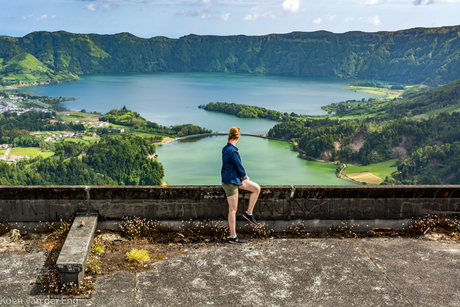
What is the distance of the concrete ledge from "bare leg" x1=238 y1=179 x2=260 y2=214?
2663 millimetres

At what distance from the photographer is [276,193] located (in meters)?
7.67

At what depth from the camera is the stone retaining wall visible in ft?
24.1

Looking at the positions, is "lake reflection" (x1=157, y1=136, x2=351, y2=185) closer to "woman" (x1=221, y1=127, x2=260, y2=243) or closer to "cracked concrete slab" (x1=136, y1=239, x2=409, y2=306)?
"woman" (x1=221, y1=127, x2=260, y2=243)

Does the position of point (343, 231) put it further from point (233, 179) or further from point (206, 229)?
point (206, 229)

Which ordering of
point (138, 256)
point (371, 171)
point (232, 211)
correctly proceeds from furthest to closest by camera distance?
point (371, 171), point (232, 211), point (138, 256)

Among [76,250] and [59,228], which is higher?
[76,250]

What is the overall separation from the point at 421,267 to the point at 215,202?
11.9ft

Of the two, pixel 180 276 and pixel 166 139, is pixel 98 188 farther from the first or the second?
pixel 166 139

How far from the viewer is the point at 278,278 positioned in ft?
19.7

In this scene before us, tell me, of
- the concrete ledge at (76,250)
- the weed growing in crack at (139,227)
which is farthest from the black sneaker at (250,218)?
the concrete ledge at (76,250)

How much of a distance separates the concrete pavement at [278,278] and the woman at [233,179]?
0.48 meters

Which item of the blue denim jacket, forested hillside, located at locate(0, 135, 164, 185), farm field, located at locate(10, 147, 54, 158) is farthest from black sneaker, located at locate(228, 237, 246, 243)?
farm field, located at locate(10, 147, 54, 158)

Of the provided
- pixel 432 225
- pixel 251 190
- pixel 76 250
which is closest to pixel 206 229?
pixel 251 190

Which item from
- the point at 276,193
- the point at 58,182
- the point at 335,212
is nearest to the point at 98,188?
the point at 276,193
